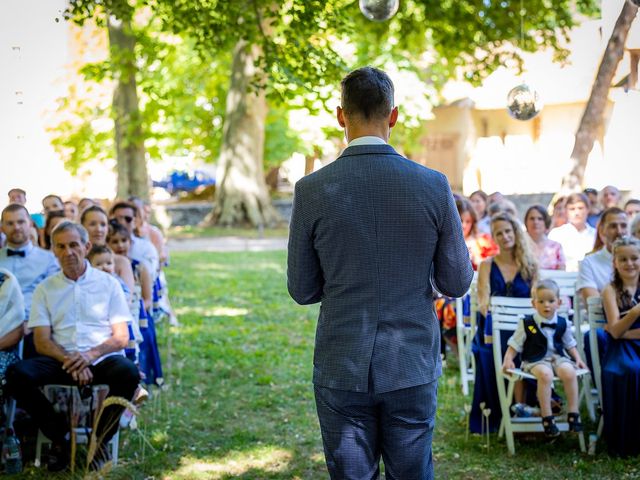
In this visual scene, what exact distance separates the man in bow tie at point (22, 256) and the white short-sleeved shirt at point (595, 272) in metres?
4.18

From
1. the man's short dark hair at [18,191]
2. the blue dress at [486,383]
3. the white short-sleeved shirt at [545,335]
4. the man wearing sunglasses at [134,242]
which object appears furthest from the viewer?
the man's short dark hair at [18,191]

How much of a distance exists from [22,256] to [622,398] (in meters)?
4.62

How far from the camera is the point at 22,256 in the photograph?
6.83 metres

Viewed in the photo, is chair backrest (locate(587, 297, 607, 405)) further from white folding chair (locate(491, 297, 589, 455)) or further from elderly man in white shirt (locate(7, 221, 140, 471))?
elderly man in white shirt (locate(7, 221, 140, 471))

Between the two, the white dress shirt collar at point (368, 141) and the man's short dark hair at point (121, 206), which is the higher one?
the white dress shirt collar at point (368, 141)

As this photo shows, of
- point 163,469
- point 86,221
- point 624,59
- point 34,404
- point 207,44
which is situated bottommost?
point 163,469

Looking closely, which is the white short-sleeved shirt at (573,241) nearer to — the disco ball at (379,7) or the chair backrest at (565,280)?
the chair backrest at (565,280)

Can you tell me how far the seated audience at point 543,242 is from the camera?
26.4 ft

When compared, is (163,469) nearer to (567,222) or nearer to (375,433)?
(375,433)

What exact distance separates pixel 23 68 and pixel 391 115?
19.4 feet

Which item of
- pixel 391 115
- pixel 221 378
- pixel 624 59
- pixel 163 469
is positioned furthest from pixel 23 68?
pixel 391 115

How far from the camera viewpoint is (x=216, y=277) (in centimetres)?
1639

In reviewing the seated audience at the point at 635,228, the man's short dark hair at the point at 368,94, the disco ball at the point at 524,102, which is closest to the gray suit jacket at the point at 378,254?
the man's short dark hair at the point at 368,94

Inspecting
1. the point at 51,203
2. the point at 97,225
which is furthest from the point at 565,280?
the point at 51,203
